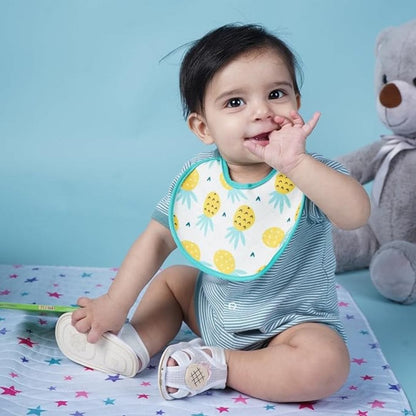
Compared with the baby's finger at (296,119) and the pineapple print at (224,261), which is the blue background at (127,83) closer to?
the pineapple print at (224,261)

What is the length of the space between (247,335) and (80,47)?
1.53 m

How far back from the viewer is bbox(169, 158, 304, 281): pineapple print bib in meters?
1.24

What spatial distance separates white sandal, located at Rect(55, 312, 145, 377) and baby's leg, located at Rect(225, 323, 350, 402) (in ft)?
0.53

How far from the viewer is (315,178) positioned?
111 cm

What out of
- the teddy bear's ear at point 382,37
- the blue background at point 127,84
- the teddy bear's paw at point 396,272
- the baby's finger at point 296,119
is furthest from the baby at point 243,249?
the blue background at point 127,84

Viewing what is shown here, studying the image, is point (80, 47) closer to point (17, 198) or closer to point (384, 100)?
point (17, 198)

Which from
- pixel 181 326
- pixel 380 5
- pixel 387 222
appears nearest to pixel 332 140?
pixel 380 5

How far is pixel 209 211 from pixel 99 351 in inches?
11.3

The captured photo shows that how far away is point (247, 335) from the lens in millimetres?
1259

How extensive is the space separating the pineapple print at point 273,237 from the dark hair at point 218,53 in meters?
0.22

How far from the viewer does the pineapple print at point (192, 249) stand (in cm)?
129

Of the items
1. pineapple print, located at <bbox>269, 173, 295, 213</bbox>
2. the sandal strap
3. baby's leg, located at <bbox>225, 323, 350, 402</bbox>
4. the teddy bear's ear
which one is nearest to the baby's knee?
baby's leg, located at <bbox>225, 323, 350, 402</bbox>

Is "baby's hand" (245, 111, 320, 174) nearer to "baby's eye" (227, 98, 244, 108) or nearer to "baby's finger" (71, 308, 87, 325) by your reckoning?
"baby's eye" (227, 98, 244, 108)

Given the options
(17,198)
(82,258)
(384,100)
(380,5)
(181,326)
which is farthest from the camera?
(380,5)
